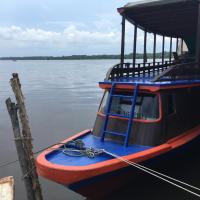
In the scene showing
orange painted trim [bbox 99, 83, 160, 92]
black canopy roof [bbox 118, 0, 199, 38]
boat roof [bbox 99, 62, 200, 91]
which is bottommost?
orange painted trim [bbox 99, 83, 160, 92]

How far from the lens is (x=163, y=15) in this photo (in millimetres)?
13086

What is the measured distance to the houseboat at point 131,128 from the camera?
Result: 798 centimetres

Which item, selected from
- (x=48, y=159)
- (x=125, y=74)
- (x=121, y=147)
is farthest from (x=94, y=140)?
(x=125, y=74)

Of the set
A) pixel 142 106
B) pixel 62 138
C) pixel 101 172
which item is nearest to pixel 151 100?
pixel 142 106

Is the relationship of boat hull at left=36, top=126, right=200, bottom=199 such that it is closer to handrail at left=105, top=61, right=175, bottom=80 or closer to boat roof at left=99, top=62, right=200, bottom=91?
boat roof at left=99, top=62, right=200, bottom=91

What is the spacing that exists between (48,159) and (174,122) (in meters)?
3.88

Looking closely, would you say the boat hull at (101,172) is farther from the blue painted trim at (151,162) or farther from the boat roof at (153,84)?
the boat roof at (153,84)

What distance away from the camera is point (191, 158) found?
39.8 ft

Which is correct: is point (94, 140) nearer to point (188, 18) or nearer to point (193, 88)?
point (193, 88)

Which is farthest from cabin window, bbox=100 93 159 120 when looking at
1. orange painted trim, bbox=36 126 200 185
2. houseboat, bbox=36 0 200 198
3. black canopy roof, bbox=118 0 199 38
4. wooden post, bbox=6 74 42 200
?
black canopy roof, bbox=118 0 199 38

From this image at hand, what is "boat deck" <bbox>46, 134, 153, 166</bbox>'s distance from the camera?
26.5 ft

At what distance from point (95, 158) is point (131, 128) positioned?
A: 1624 millimetres

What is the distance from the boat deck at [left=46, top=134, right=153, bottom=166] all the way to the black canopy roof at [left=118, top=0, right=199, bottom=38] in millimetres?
4943

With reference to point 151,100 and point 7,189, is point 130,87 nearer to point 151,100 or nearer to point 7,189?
point 151,100
